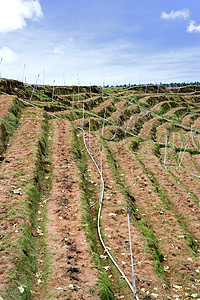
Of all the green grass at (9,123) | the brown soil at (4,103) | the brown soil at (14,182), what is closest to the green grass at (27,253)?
the brown soil at (14,182)

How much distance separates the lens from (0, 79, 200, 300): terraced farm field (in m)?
6.42

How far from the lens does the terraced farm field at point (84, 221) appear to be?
253 inches

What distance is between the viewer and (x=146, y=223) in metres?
10.9

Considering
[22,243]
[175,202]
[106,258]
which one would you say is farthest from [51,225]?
[175,202]

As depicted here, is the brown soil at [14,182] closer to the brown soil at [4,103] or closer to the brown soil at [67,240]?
the brown soil at [67,240]

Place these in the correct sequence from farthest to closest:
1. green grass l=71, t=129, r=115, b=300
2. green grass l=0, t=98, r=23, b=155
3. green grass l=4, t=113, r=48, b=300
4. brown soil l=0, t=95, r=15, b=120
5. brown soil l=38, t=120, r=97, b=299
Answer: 1. brown soil l=0, t=95, r=15, b=120
2. green grass l=0, t=98, r=23, b=155
3. green grass l=71, t=129, r=115, b=300
4. brown soil l=38, t=120, r=97, b=299
5. green grass l=4, t=113, r=48, b=300

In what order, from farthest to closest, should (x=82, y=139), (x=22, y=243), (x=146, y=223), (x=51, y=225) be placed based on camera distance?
(x=82, y=139)
(x=146, y=223)
(x=51, y=225)
(x=22, y=243)

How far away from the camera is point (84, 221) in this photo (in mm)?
8766

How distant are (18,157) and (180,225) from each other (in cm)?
897

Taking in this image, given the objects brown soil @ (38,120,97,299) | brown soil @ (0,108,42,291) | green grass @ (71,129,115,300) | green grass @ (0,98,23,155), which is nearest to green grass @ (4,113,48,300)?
brown soil @ (0,108,42,291)

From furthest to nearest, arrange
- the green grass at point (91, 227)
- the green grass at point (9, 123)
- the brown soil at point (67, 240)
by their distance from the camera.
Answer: the green grass at point (9, 123) < the green grass at point (91, 227) < the brown soil at point (67, 240)

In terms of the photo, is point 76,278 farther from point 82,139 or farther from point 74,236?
point 82,139

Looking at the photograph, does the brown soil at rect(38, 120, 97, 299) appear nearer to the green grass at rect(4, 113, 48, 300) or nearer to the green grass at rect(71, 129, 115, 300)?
the green grass at rect(71, 129, 115, 300)

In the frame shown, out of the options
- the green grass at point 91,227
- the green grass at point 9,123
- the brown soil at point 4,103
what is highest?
the brown soil at point 4,103
